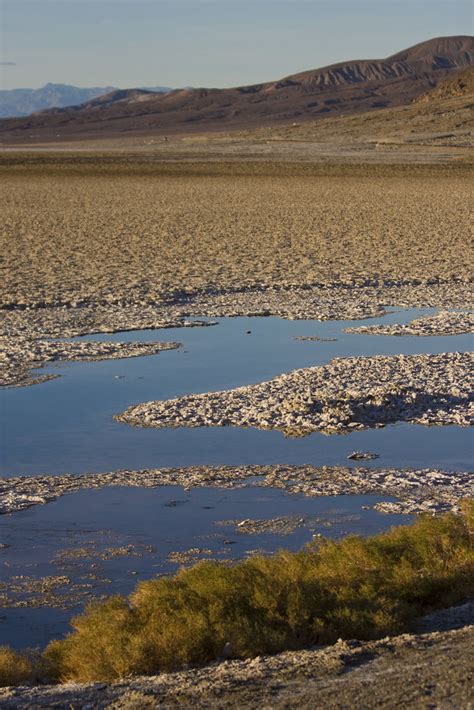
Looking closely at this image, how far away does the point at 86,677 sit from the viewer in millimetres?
5102

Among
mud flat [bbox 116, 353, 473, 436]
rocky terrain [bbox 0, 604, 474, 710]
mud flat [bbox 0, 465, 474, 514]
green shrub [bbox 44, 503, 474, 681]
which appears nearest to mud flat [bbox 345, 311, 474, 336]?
mud flat [bbox 116, 353, 473, 436]

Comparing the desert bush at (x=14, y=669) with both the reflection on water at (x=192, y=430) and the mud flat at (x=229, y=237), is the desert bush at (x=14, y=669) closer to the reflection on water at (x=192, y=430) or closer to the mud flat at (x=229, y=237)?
the reflection on water at (x=192, y=430)

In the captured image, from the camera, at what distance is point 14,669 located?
519 cm

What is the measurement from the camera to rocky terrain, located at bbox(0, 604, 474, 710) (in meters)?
4.46

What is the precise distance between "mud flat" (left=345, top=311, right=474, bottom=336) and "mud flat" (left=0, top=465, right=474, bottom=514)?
16.6ft

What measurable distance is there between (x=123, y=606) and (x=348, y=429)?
4.28 meters

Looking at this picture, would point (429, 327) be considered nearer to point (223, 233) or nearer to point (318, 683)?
point (318, 683)

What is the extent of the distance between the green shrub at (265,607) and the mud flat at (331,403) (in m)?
3.46

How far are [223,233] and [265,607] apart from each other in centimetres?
2044

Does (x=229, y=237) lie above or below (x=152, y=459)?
above

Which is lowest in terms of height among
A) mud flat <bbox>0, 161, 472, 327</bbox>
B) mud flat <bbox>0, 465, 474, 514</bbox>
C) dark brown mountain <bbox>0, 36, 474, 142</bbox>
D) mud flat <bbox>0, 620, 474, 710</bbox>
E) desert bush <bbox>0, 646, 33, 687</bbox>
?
mud flat <bbox>0, 465, 474, 514</bbox>

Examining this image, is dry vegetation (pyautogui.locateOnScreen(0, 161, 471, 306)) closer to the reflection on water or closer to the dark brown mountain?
the reflection on water

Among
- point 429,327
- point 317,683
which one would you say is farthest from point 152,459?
point 429,327

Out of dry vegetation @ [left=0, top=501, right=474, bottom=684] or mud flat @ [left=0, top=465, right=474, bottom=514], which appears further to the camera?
mud flat @ [left=0, top=465, right=474, bottom=514]
